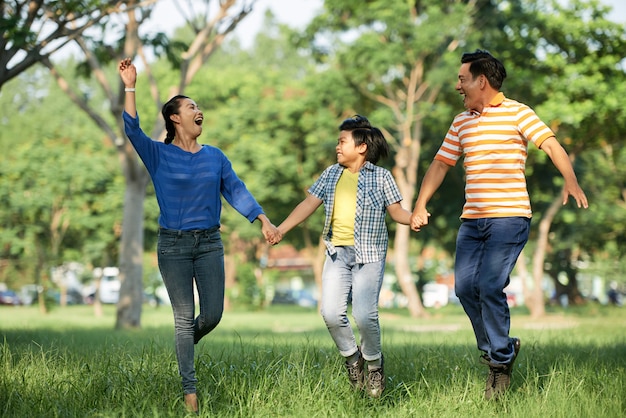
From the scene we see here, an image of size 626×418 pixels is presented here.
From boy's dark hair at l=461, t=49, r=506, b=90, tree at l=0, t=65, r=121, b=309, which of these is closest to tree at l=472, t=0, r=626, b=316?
tree at l=0, t=65, r=121, b=309

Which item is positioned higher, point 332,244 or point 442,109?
point 442,109

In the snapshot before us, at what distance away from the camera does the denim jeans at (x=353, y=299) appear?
627 cm

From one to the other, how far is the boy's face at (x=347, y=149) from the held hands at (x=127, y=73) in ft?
5.25

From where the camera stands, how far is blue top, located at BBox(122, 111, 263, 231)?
232 inches

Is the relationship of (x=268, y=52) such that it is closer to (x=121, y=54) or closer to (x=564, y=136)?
(x=564, y=136)

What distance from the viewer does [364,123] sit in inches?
268

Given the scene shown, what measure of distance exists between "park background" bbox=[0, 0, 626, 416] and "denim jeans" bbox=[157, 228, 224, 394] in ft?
5.48

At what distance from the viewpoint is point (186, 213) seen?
19.3 feet

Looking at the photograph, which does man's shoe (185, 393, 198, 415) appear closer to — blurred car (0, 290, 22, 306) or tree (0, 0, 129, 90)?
tree (0, 0, 129, 90)

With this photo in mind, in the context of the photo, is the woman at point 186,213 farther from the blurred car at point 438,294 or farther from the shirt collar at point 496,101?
the blurred car at point 438,294

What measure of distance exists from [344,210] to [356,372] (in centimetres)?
118

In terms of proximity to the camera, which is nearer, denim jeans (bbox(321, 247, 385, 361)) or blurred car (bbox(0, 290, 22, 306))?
denim jeans (bbox(321, 247, 385, 361))

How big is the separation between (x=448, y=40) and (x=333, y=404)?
24023 mm

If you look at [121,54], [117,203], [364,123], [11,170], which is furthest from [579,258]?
[364,123]
